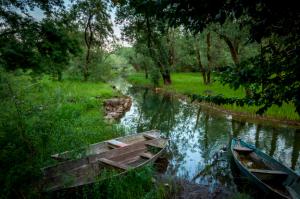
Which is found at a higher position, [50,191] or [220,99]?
[220,99]

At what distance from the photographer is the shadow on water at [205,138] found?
9.52 meters

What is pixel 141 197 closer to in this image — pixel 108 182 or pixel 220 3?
pixel 108 182

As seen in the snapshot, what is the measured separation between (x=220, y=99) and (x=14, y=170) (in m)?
3.83

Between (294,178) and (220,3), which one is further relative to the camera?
(294,178)

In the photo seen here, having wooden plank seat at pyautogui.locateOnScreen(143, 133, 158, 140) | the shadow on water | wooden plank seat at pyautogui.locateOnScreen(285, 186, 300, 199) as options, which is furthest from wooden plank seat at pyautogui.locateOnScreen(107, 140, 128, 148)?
wooden plank seat at pyautogui.locateOnScreen(285, 186, 300, 199)

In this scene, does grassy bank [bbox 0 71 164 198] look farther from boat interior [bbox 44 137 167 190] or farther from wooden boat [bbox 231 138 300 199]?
wooden boat [bbox 231 138 300 199]

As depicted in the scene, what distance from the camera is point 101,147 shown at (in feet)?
30.9

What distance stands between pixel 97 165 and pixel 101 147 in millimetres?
1788

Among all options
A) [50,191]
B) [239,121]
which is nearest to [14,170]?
[50,191]

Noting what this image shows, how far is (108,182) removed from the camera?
6.84 metres

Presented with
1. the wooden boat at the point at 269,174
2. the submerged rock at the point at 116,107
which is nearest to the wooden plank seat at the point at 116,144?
the wooden boat at the point at 269,174

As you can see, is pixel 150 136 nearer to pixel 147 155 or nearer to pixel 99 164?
pixel 147 155

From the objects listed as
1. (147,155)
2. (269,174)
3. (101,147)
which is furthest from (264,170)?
(101,147)

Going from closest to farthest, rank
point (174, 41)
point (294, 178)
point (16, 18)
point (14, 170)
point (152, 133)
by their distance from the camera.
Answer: point (14, 170) < point (294, 178) < point (152, 133) < point (16, 18) < point (174, 41)
